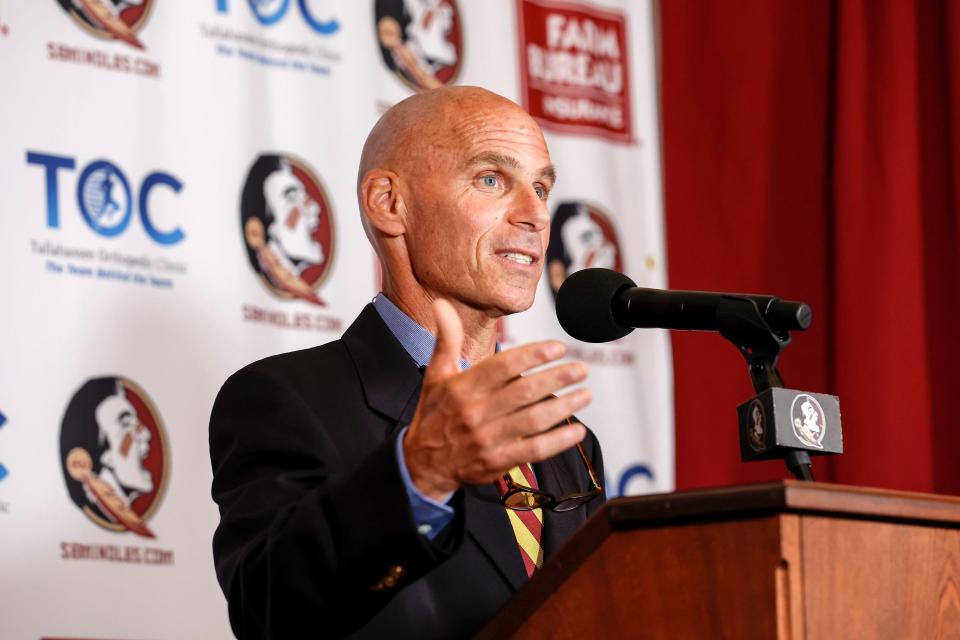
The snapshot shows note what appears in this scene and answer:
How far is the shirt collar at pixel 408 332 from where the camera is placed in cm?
215

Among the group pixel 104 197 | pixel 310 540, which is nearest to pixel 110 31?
pixel 104 197

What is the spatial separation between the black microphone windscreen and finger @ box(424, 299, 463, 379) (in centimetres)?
39

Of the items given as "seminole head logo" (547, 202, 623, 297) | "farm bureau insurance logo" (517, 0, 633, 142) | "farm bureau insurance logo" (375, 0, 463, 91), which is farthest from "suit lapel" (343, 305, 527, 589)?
"farm bureau insurance logo" (517, 0, 633, 142)

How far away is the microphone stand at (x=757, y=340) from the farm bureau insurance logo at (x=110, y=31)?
1841 millimetres

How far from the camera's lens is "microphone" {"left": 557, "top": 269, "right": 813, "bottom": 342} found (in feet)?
5.30

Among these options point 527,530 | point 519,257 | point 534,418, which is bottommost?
point 527,530

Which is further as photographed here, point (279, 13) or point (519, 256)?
point (279, 13)

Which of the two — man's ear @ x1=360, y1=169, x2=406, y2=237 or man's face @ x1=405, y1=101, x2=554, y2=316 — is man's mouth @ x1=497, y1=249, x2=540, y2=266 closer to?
man's face @ x1=405, y1=101, x2=554, y2=316

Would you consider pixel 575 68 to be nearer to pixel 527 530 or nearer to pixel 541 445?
pixel 527 530

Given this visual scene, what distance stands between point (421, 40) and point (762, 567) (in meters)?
2.46

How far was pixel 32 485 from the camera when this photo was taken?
2.72 m

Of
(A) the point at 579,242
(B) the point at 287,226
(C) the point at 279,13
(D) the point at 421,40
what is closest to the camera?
(B) the point at 287,226

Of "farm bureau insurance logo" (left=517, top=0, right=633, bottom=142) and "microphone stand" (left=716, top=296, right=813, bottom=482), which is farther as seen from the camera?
"farm bureau insurance logo" (left=517, top=0, right=633, bottom=142)

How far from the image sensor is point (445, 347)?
1442mm
